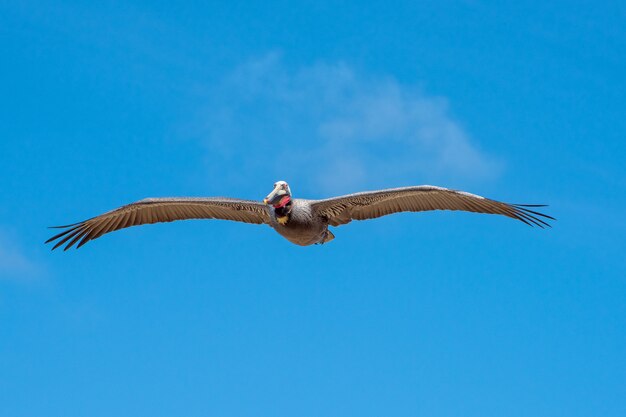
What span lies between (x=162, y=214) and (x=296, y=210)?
4.12 m

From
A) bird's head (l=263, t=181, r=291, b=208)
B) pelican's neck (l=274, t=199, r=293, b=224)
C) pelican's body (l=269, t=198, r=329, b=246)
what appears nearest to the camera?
bird's head (l=263, t=181, r=291, b=208)

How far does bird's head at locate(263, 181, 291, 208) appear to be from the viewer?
57.6 feet

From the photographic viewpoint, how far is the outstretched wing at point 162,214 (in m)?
20.0

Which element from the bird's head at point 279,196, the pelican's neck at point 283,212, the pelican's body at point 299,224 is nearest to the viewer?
the bird's head at point 279,196

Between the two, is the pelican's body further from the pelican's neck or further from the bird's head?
the bird's head

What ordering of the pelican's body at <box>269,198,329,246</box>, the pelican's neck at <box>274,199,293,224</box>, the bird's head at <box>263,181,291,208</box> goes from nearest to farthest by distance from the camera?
the bird's head at <box>263,181,291,208</box>
the pelican's neck at <box>274,199,293,224</box>
the pelican's body at <box>269,198,329,246</box>

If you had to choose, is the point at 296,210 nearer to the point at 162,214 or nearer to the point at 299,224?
the point at 299,224

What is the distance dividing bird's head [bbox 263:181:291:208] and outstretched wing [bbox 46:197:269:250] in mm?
1759

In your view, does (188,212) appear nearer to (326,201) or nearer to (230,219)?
(230,219)

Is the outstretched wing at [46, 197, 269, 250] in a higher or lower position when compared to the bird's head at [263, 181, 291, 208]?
higher


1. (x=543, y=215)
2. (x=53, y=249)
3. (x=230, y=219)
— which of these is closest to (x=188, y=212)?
(x=230, y=219)

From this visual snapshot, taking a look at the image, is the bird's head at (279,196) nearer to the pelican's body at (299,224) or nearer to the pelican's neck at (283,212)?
the pelican's neck at (283,212)

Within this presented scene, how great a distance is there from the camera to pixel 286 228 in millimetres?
18281

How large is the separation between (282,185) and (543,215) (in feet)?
18.7
